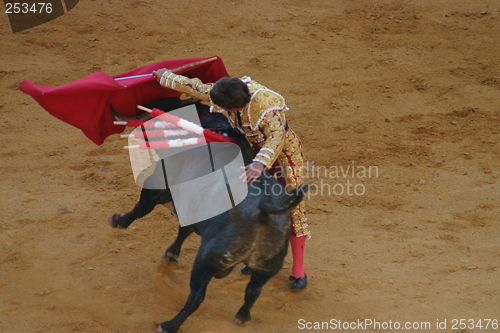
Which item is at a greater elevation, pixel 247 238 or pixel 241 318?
pixel 247 238

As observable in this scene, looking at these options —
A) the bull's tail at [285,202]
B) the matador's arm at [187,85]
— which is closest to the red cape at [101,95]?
the matador's arm at [187,85]

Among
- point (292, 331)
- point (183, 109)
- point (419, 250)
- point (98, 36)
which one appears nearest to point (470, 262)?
point (419, 250)

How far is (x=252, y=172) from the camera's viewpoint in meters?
2.95

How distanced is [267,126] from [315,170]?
2270 millimetres

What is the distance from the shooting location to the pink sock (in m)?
3.65

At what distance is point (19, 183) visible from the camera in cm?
507

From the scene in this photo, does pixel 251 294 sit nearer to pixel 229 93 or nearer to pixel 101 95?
pixel 229 93

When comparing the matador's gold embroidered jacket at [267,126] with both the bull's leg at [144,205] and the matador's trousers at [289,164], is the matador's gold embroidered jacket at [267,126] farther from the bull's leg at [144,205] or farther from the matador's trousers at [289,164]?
the bull's leg at [144,205]

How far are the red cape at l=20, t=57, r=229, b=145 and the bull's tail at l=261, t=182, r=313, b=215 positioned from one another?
124 cm

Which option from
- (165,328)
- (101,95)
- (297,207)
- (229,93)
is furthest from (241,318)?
(101,95)

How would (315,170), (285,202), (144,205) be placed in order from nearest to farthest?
(285,202), (144,205), (315,170)

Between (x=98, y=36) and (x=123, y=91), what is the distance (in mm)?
4931

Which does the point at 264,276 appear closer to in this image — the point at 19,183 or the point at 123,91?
the point at 123,91

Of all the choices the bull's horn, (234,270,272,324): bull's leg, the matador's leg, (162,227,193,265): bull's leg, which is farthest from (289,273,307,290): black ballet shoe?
the bull's horn
